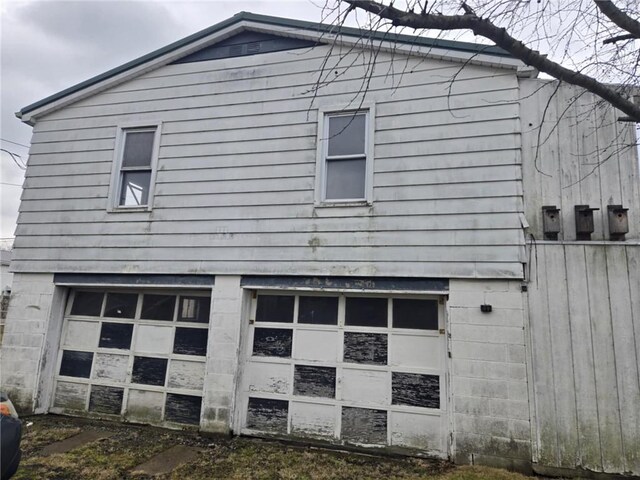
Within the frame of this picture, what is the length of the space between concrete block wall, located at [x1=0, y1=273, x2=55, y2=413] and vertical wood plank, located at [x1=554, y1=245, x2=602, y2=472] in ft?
24.4

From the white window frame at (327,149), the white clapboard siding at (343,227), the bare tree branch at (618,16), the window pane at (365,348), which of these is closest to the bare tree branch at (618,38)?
the bare tree branch at (618,16)

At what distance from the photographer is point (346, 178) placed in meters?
5.58

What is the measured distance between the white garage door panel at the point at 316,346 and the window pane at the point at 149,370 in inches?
83.2

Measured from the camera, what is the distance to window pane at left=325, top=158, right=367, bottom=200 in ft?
18.0

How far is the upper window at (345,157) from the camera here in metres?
5.50

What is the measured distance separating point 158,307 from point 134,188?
6.66ft

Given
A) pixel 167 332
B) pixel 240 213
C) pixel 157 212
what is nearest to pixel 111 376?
pixel 167 332

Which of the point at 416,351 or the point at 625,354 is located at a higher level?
the point at 625,354

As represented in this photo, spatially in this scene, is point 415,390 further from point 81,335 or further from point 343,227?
point 81,335

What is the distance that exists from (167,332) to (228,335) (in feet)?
3.94

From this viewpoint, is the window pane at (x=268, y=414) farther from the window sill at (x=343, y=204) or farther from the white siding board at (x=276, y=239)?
the window sill at (x=343, y=204)

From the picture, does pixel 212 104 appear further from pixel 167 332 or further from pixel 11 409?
pixel 11 409

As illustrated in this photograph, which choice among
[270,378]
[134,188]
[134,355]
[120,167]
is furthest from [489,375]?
[120,167]

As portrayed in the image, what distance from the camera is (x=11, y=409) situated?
11.6ft
